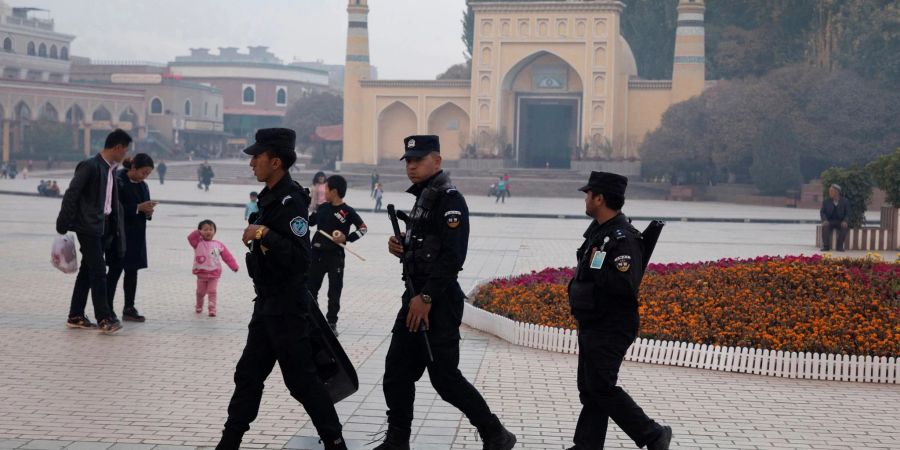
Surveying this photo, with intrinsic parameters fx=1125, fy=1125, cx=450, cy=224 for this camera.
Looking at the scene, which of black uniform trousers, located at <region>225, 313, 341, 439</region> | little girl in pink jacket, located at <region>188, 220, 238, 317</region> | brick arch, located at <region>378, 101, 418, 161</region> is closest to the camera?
black uniform trousers, located at <region>225, 313, 341, 439</region>

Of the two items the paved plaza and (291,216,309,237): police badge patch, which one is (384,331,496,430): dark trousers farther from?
(291,216,309,237): police badge patch

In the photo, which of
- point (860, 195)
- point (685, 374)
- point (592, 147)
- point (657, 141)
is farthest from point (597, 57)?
point (685, 374)

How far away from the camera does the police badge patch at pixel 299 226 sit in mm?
5711

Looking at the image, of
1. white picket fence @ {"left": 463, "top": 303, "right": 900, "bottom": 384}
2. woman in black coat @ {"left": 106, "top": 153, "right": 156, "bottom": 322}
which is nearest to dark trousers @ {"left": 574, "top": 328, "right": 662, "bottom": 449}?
white picket fence @ {"left": 463, "top": 303, "right": 900, "bottom": 384}

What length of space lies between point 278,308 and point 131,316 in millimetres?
5078

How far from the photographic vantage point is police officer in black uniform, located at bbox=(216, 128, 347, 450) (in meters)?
5.67

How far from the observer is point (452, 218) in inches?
231

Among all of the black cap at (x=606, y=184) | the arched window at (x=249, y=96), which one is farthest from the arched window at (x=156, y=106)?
the black cap at (x=606, y=184)

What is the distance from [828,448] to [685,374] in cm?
218

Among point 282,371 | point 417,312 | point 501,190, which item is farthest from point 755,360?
point 501,190

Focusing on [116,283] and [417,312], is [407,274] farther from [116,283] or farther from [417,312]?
[116,283]

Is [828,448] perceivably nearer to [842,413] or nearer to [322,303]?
[842,413]

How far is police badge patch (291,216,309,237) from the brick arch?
52407 millimetres

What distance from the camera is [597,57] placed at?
5431 cm
